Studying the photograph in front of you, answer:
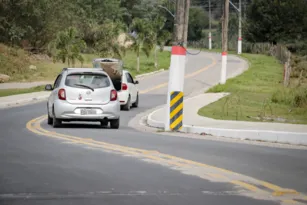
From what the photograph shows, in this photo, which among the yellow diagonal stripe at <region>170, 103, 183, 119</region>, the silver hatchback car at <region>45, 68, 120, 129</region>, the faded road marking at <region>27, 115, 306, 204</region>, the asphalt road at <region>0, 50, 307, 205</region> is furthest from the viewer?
the silver hatchback car at <region>45, 68, 120, 129</region>

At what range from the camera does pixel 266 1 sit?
331 feet

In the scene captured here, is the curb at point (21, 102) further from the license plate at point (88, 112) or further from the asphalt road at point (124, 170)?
the asphalt road at point (124, 170)

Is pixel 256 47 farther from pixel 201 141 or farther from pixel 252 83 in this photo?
pixel 201 141

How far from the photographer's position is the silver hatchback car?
72.3 ft

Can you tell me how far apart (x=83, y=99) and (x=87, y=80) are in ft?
2.00

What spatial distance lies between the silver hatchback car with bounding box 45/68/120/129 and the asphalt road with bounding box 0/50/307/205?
1.46m

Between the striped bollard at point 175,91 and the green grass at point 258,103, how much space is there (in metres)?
3.13

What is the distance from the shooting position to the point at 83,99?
22125 mm

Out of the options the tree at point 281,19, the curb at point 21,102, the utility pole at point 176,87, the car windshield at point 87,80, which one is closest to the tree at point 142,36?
the curb at point 21,102

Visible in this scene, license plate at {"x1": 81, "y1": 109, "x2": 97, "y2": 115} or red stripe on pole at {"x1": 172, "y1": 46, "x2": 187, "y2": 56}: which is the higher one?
red stripe on pole at {"x1": 172, "y1": 46, "x2": 187, "y2": 56}

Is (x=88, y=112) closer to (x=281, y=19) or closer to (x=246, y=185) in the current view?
(x=246, y=185)

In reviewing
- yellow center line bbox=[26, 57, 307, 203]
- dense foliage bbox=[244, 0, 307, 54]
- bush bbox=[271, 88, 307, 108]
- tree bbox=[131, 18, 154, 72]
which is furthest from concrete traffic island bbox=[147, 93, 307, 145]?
dense foliage bbox=[244, 0, 307, 54]

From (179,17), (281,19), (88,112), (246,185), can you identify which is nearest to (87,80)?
(88,112)

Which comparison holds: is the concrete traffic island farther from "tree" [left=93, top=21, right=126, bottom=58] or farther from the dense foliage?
the dense foliage
